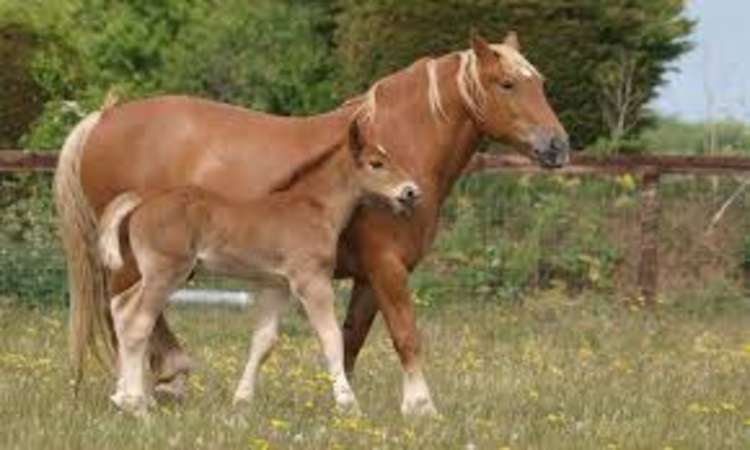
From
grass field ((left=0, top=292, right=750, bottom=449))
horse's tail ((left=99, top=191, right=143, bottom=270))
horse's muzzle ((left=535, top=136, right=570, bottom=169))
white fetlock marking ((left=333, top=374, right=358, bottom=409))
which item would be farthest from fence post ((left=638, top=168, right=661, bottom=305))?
horse's tail ((left=99, top=191, right=143, bottom=270))

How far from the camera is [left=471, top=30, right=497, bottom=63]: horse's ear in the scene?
1119 centimetres

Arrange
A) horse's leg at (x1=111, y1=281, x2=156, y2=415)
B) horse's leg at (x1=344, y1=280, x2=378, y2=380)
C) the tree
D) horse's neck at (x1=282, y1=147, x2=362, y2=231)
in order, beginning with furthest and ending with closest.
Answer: the tree < horse's leg at (x1=344, y1=280, x2=378, y2=380) < horse's neck at (x1=282, y1=147, x2=362, y2=231) < horse's leg at (x1=111, y1=281, x2=156, y2=415)

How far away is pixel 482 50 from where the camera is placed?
1124 cm

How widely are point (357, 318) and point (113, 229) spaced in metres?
1.48

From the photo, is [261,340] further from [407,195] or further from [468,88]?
[468,88]

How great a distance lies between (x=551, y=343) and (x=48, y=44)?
748 cm

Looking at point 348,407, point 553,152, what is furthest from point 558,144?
point 348,407

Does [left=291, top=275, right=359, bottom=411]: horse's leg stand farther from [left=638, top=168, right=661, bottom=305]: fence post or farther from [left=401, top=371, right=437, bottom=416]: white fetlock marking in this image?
[left=638, top=168, right=661, bottom=305]: fence post

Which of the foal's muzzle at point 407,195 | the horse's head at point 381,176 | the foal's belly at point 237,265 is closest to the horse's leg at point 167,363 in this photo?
the foal's belly at point 237,265

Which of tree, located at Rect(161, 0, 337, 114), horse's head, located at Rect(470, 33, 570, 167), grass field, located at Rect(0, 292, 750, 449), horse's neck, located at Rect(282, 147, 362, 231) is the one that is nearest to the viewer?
grass field, located at Rect(0, 292, 750, 449)

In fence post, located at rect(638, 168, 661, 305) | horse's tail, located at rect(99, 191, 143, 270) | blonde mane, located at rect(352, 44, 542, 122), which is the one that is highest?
blonde mane, located at rect(352, 44, 542, 122)

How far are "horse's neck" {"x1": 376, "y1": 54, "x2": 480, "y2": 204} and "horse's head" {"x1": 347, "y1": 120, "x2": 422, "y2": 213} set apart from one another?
0.65 ft

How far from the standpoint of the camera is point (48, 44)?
843 inches

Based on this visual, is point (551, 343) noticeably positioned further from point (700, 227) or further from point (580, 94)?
point (580, 94)
